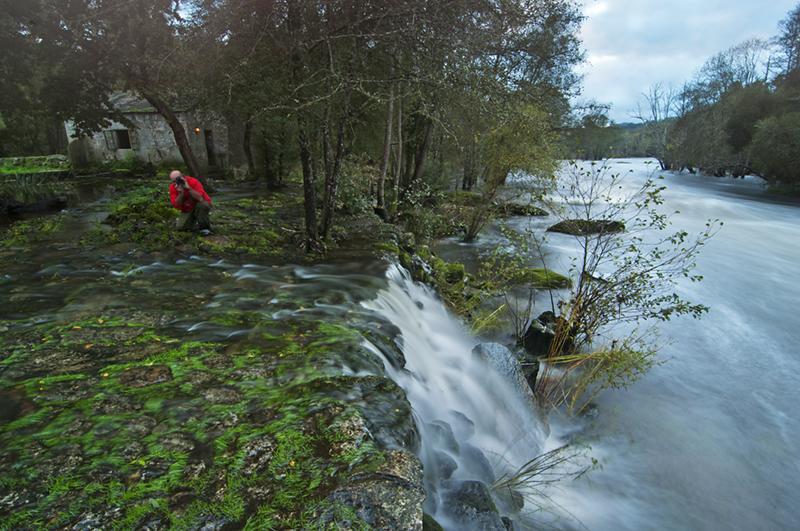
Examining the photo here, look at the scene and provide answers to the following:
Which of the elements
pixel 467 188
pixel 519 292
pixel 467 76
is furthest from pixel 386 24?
pixel 467 188

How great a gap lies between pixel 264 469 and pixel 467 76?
683cm

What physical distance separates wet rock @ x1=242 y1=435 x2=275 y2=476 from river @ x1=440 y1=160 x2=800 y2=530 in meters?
3.48

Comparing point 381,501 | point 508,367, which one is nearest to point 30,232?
point 508,367

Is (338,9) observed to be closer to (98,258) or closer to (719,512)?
(98,258)

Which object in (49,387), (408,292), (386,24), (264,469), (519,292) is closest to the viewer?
(264,469)

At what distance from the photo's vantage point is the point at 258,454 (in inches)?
126

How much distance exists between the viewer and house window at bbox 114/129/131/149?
32.1 m

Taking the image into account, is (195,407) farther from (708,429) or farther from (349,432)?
(708,429)

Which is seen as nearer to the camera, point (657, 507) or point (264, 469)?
point (264, 469)

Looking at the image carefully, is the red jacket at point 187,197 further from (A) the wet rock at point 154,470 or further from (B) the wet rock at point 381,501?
(B) the wet rock at point 381,501

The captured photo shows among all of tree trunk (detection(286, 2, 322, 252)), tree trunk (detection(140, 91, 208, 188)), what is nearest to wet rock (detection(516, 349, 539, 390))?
tree trunk (detection(286, 2, 322, 252))

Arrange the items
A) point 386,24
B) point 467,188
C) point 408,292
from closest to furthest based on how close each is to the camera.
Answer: point 386,24 < point 408,292 < point 467,188

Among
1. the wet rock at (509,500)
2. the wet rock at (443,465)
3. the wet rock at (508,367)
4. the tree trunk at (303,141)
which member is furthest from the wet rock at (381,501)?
the tree trunk at (303,141)

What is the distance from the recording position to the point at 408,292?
8.41 meters
